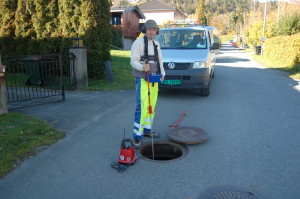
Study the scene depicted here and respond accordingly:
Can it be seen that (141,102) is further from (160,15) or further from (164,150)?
(160,15)

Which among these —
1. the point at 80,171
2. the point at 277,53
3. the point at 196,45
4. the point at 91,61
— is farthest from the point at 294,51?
the point at 80,171

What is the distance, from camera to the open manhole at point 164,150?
4660mm

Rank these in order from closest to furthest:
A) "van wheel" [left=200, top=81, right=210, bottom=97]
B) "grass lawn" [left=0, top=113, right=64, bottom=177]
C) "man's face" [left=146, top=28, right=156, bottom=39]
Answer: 1. "grass lawn" [left=0, top=113, right=64, bottom=177]
2. "man's face" [left=146, top=28, right=156, bottom=39]
3. "van wheel" [left=200, top=81, right=210, bottom=97]

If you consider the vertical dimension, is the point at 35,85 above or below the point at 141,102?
below

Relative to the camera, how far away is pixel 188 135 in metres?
5.06

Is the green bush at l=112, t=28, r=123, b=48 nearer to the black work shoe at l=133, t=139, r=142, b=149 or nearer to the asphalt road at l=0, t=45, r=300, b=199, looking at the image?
the asphalt road at l=0, t=45, r=300, b=199

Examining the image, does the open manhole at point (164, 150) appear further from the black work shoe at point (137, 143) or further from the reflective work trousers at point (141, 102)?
the reflective work trousers at point (141, 102)

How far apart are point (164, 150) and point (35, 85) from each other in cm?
701

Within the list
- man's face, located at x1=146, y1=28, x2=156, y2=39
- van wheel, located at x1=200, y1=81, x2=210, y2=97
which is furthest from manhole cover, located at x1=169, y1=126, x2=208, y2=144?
van wheel, located at x1=200, y1=81, x2=210, y2=97

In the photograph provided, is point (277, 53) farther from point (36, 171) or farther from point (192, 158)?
point (36, 171)

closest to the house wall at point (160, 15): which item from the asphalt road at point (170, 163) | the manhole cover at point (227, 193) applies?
the asphalt road at point (170, 163)

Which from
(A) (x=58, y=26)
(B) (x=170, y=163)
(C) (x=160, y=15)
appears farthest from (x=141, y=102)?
(C) (x=160, y=15)

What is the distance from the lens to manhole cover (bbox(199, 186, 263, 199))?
10.5 ft

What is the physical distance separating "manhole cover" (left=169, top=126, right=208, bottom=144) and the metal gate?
4265 millimetres
